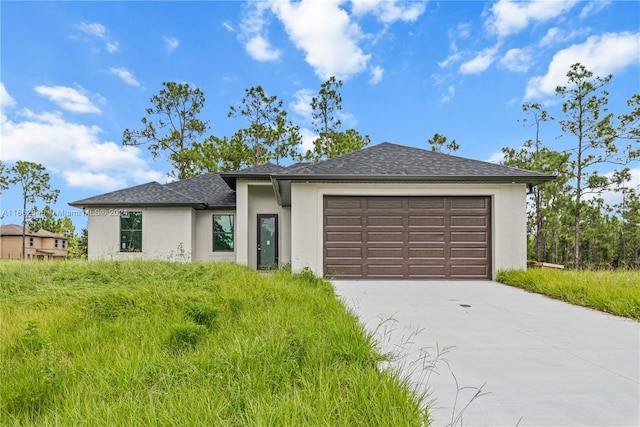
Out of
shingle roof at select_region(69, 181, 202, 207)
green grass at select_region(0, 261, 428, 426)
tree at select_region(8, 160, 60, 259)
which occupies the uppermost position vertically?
tree at select_region(8, 160, 60, 259)

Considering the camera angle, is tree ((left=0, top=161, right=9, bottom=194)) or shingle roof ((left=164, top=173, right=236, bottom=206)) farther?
tree ((left=0, top=161, right=9, bottom=194))

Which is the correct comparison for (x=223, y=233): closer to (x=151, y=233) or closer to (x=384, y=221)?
(x=151, y=233)

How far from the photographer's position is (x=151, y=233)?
12273mm

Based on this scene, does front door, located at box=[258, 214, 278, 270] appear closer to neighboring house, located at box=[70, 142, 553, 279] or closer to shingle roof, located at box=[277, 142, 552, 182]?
neighboring house, located at box=[70, 142, 553, 279]

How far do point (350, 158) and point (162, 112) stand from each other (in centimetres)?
1705

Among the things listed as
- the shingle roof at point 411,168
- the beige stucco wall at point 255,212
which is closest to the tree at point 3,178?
the beige stucco wall at point 255,212

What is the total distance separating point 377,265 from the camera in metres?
8.96

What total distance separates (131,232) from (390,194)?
10335 millimetres

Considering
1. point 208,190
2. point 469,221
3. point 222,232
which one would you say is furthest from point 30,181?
point 469,221

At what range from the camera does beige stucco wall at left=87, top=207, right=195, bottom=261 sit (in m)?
12.1

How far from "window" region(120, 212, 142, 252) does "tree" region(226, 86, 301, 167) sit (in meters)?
10.0

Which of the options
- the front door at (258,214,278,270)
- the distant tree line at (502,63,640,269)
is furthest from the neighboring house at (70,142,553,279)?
the distant tree line at (502,63,640,269)

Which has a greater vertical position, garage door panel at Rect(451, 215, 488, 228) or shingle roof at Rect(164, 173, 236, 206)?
shingle roof at Rect(164, 173, 236, 206)

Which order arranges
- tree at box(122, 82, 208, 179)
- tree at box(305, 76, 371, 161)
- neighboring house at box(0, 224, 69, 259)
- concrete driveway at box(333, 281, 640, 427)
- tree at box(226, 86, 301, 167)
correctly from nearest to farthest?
concrete driveway at box(333, 281, 640, 427) < tree at box(122, 82, 208, 179) < tree at box(226, 86, 301, 167) < tree at box(305, 76, 371, 161) < neighboring house at box(0, 224, 69, 259)
